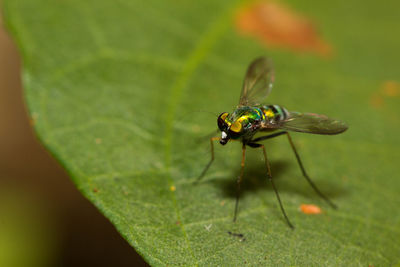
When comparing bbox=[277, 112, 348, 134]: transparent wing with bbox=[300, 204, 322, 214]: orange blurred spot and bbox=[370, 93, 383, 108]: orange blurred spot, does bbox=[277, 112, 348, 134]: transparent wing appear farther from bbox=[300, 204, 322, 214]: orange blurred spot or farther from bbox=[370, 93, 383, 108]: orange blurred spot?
bbox=[370, 93, 383, 108]: orange blurred spot

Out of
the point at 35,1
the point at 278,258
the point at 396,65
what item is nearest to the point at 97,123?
the point at 35,1

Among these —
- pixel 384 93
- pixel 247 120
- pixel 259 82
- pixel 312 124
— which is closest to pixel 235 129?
pixel 247 120

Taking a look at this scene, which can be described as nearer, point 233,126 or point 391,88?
point 233,126

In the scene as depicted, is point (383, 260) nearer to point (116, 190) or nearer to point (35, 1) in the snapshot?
point (116, 190)

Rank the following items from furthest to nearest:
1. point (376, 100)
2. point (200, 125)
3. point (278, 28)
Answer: point (278, 28)
point (376, 100)
point (200, 125)

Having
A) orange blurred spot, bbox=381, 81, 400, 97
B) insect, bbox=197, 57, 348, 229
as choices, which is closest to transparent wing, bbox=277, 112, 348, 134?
insect, bbox=197, 57, 348, 229

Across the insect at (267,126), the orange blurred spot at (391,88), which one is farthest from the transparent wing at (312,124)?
the orange blurred spot at (391,88)

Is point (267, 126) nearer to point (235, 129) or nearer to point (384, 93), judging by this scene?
point (235, 129)
